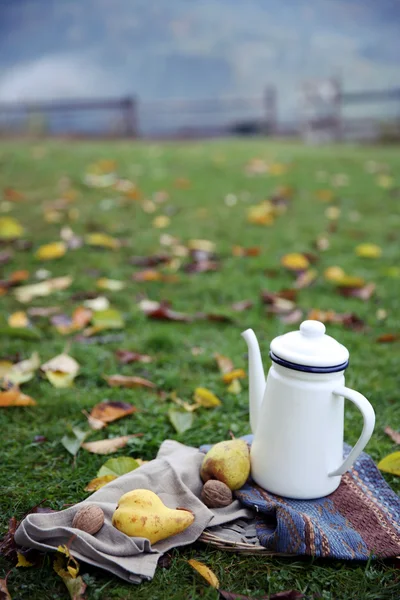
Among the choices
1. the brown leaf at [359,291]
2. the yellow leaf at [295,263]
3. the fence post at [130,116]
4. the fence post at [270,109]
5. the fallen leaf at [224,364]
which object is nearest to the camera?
the fallen leaf at [224,364]

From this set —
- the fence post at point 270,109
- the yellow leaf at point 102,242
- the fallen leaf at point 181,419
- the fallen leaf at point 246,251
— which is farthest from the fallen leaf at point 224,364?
the fence post at point 270,109

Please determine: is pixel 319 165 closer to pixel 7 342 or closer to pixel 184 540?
pixel 7 342

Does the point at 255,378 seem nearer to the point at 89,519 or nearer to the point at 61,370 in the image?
the point at 89,519

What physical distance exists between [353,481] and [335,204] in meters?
3.92

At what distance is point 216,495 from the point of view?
1.60 m

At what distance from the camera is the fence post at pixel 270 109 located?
1186 centimetres

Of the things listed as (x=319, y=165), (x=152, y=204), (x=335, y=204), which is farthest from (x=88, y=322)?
(x=319, y=165)

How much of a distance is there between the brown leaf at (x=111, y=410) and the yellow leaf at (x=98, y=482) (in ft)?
1.16

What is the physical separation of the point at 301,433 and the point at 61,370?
46.9 inches

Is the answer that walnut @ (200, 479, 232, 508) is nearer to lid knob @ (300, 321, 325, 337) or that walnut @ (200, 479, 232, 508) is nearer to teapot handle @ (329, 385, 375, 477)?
teapot handle @ (329, 385, 375, 477)

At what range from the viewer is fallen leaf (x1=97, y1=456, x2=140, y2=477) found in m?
1.77

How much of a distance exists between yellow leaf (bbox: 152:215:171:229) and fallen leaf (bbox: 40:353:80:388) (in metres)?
2.23

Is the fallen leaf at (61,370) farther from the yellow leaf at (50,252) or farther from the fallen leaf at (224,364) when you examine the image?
the yellow leaf at (50,252)

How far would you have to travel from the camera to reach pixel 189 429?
206cm
